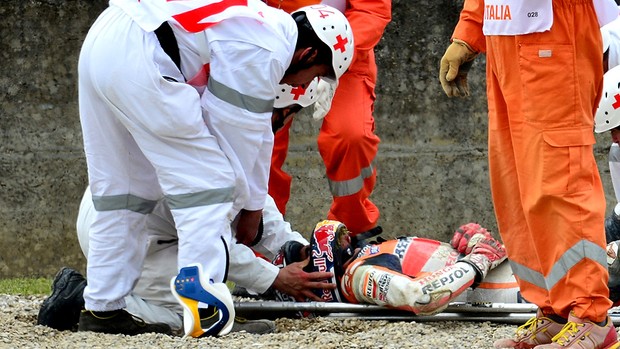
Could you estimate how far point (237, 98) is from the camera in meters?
4.88

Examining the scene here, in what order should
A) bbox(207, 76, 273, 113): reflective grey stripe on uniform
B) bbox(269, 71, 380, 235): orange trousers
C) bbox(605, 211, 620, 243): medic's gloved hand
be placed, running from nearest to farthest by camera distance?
bbox(207, 76, 273, 113): reflective grey stripe on uniform, bbox(605, 211, 620, 243): medic's gloved hand, bbox(269, 71, 380, 235): orange trousers

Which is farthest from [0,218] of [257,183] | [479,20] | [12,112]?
[479,20]

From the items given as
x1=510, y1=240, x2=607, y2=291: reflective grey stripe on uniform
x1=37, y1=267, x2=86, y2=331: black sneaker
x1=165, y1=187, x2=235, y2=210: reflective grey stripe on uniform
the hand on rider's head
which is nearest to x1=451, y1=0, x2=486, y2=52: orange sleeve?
x1=510, y1=240, x2=607, y2=291: reflective grey stripe on uniform

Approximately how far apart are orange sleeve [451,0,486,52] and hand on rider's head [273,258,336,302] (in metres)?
1.31

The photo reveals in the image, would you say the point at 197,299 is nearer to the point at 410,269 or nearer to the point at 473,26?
the point at 410,269

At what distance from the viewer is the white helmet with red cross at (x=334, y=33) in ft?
17.4

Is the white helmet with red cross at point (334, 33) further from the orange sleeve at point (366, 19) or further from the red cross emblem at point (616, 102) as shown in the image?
the red cross emblem at point (616, 102)

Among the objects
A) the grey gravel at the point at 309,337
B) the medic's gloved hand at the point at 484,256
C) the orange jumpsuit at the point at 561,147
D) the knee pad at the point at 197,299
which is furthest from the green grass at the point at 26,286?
the orange jumpsuit at the point at 561,147

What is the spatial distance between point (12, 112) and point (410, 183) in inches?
91.6

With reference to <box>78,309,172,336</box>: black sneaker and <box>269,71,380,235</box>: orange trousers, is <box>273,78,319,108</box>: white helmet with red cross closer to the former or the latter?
<box>269,71,380,235</box>: orange trousers

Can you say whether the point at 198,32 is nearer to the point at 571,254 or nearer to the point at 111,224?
the point at 111,224

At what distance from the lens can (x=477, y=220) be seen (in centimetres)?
781

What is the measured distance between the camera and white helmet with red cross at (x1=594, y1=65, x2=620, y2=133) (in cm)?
579

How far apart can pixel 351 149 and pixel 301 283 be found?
108cm
